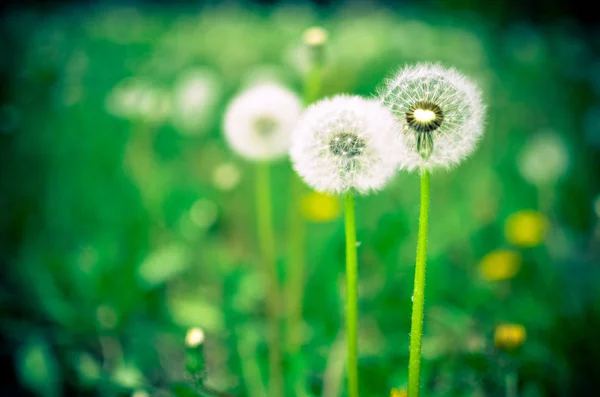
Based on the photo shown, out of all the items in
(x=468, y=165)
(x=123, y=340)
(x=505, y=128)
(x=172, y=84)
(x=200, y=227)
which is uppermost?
(x=172, y=84)

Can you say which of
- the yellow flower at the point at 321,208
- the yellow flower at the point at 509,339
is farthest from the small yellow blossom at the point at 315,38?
the yellow flower at the point at 321,208

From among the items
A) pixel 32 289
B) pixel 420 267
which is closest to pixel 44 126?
pixel 32 289

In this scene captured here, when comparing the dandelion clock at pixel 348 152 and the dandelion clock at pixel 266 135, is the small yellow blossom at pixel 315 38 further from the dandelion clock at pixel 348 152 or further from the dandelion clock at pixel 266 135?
the dandelion clock at pixel 348 152

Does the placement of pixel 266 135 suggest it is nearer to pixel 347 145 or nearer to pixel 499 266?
pixel 347 145

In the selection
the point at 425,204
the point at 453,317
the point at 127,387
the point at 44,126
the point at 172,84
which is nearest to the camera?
the point at 425,204

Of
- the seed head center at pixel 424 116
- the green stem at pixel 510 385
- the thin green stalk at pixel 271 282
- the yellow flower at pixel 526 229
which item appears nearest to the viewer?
the seed head center at pixel 424 116

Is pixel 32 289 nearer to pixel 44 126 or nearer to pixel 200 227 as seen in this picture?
pixel 200 227

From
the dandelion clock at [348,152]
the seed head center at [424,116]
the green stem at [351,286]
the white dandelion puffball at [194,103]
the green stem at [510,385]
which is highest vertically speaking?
the white dandelion puffball at [194,103]
